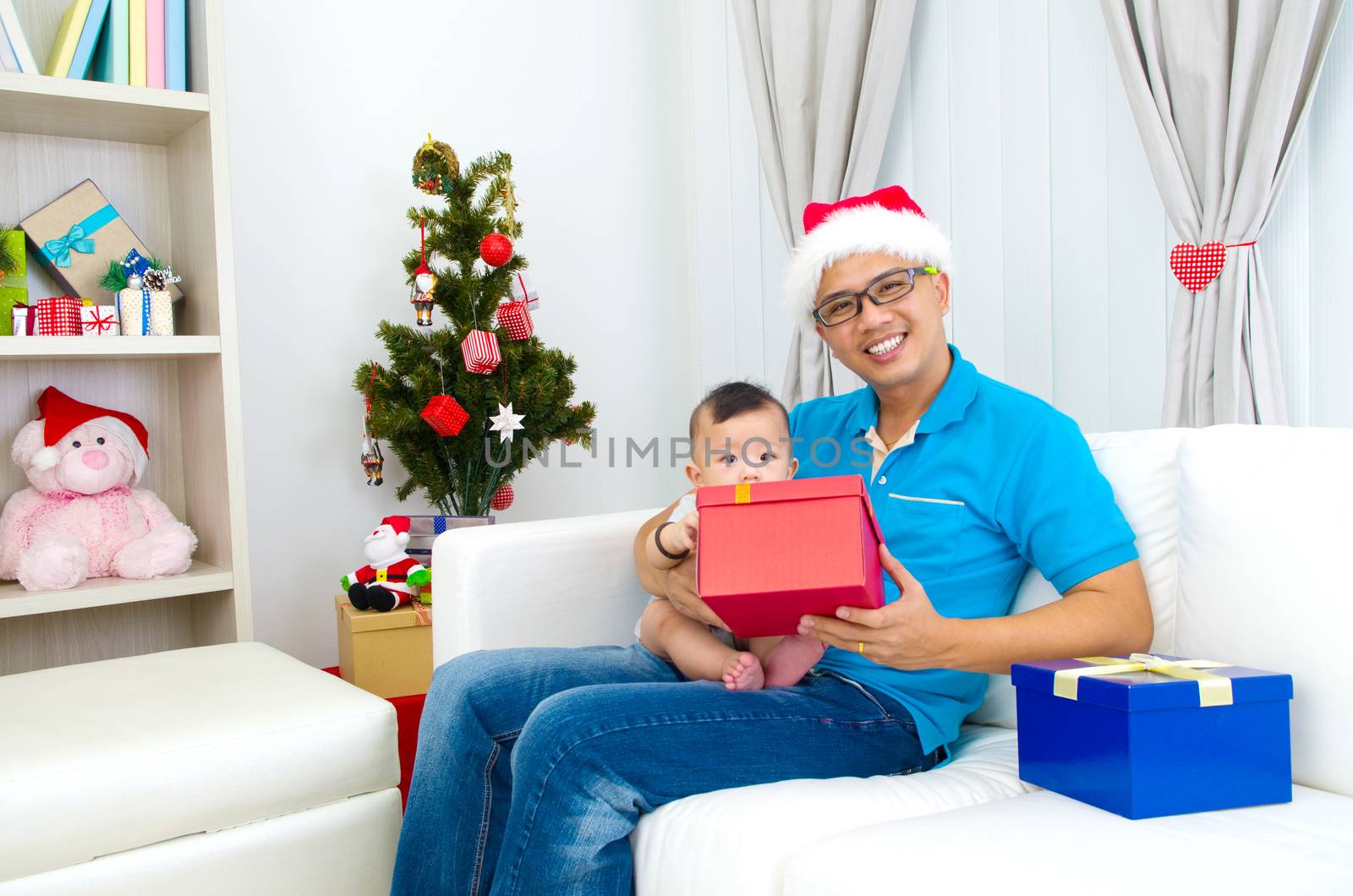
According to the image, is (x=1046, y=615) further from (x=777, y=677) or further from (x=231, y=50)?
(x=231, y=50)

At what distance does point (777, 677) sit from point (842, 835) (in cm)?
35

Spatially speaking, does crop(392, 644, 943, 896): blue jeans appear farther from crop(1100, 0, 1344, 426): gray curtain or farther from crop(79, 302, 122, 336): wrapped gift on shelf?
crop(79, 302, 122, 336): wrapped gift on shelf

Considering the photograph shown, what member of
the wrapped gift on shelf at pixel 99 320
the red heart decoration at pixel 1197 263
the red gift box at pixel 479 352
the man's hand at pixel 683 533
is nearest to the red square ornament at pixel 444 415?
the red gift box at pixel 479 352

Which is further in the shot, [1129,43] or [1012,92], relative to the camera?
[1012,92]

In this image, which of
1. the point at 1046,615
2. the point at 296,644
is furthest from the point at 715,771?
the point at 296,644

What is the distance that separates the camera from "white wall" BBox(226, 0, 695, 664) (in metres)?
2.88

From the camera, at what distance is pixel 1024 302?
2373 millimetres

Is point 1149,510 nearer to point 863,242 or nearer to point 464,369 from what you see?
point 863,242

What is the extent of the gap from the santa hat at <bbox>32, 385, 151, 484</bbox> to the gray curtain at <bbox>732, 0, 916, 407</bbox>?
1651mm

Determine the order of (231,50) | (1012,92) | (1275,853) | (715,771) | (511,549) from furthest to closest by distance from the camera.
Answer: (231,50) < (1012,92) < (511,549) < (715,771) < (1275,853)

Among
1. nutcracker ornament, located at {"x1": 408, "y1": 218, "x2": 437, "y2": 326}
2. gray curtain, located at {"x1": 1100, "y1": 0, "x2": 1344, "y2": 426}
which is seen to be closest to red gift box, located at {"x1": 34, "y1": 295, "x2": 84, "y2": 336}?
nutcracker ornament, located at {"x1": 408, "y1": 218, "x2": 437, "y2": 326}

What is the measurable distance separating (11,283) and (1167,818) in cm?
247

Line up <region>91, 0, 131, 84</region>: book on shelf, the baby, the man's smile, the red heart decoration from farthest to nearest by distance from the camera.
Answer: <region>91, 0, 131, 84</region>: book on shelf
the red heart decoration
the man's smile
the baby

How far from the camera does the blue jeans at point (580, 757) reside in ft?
3.80
